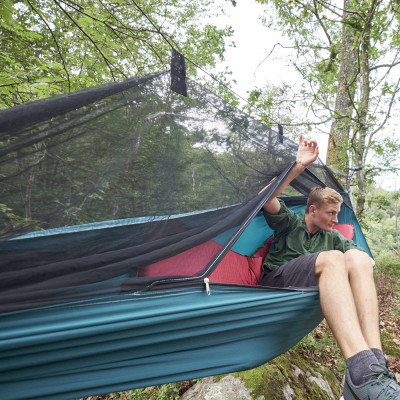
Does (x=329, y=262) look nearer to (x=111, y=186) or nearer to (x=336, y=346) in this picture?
(x=111, y=186)

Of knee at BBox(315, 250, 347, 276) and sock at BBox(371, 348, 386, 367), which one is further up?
knee at BBox(315, 250, 347, 276)

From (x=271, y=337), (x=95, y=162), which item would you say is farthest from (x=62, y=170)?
(x=271, y=337)

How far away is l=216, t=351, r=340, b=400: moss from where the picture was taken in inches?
50.9

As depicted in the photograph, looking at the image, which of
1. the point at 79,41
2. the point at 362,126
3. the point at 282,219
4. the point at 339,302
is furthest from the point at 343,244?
the point at 79,41

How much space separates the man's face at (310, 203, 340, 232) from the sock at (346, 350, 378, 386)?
75cm

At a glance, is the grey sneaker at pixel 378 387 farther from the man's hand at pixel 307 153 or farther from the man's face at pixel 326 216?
the man's hand at pixel 307 153

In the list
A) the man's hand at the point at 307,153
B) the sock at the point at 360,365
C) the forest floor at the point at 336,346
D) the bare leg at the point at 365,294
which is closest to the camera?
the sock at the point at 360,365

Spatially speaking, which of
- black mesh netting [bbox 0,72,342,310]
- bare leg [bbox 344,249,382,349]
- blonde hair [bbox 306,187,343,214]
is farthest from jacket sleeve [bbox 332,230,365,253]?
black mesh netting [bbox 0,72,342,310]

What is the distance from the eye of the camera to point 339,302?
99cm

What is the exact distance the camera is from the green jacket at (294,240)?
1.52 m

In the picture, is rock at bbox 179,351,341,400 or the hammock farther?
rock at bbox 179,351,341,400

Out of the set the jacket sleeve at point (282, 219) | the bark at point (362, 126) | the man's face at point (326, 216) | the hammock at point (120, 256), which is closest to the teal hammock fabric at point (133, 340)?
the hammock at point (120, 256)

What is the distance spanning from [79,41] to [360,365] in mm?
3582

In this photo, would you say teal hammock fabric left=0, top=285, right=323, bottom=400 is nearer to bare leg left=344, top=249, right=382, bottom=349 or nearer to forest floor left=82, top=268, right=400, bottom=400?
bare leg left=344, top=249, right=382, bottom=349
